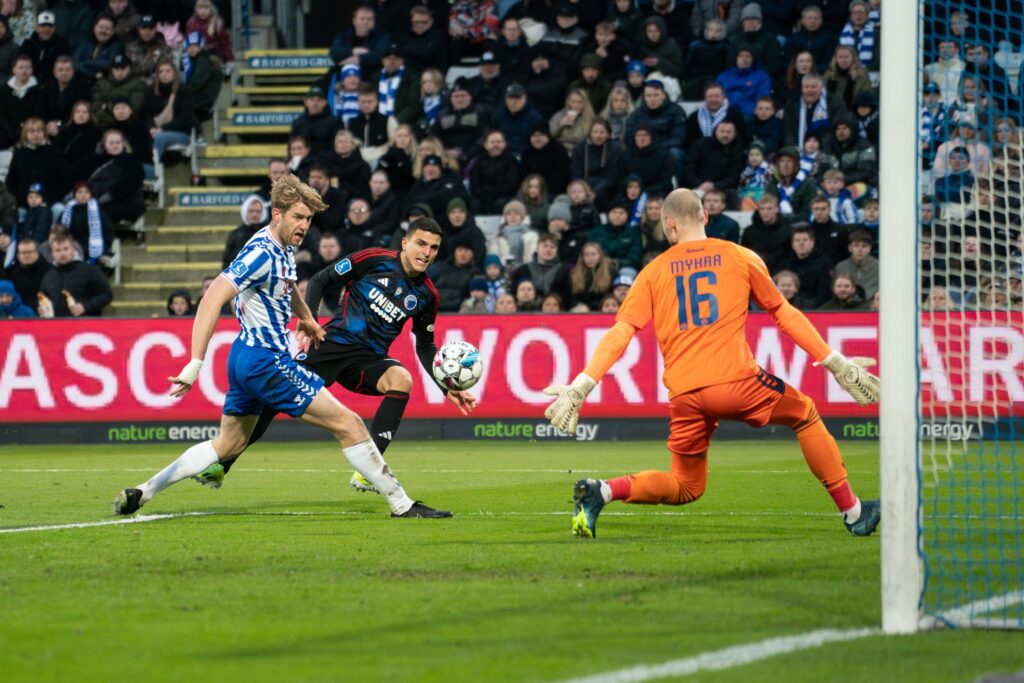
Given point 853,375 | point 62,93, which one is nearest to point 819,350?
point 853,375

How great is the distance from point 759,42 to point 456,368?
42.9 ft

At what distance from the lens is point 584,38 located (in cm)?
2308

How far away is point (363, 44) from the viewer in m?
24.7

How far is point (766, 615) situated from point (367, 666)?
Result: 5.95ft

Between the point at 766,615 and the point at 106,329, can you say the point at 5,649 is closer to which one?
the point at 766,615

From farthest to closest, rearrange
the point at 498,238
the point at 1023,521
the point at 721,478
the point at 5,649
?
the point at 498,238 < the point at 721,478 < the point at 1023,521 < the point at 5,649

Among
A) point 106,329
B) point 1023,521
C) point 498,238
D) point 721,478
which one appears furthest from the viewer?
point 498,238

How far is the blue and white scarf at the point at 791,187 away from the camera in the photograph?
20.6 metres

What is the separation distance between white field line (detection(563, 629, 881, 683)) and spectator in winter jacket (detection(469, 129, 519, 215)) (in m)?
16.2

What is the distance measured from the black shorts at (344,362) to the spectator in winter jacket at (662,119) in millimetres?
10777

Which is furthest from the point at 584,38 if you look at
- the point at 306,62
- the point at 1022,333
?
the point at 1022,333

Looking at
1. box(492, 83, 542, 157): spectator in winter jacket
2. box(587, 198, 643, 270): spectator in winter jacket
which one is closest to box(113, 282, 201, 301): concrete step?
box(492, 83, 542, 157): spectator in winter jacket

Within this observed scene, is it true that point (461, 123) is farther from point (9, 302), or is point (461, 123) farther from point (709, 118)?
point (9, 302)

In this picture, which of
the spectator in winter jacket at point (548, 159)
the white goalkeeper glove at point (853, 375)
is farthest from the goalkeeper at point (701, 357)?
the spectator in winter jacket at point (548, 159)
